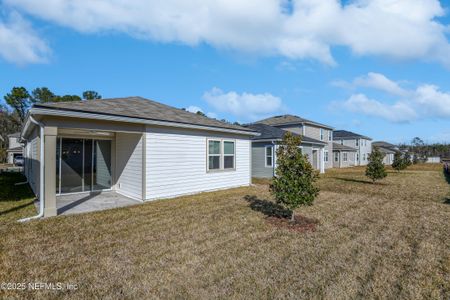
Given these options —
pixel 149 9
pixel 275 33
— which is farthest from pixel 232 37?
pixel 149 9

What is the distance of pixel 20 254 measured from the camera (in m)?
4.53

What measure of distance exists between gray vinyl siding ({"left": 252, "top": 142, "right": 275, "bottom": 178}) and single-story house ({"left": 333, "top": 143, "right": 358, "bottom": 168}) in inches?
791

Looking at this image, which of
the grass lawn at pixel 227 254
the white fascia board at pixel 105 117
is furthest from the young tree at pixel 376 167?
the white fascia board at pixel 105 117

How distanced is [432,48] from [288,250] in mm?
20716

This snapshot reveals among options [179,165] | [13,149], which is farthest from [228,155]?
[13,149]

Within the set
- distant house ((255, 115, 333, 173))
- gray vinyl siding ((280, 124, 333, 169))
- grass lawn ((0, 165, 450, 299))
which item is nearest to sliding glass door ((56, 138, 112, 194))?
grass lawn ((0, 165, 450, 299))

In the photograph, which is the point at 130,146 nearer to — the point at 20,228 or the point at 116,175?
the point at 116,175

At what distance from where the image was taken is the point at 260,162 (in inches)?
768

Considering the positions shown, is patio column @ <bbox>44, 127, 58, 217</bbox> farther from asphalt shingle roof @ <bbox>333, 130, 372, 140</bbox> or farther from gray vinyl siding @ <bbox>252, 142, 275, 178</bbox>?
asphalt shingle roof @ <bbox>333, 130, 372, 140</bbox>

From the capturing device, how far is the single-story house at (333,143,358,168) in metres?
36.1

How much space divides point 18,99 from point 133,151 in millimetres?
53276

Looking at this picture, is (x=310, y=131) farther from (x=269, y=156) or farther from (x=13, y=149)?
(x=13, y=149)

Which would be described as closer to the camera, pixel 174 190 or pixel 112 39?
pixel 174 190

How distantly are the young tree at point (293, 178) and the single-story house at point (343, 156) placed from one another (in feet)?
104
